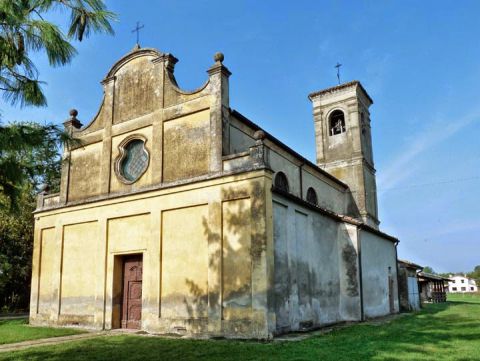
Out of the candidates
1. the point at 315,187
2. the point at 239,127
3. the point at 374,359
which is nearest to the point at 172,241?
the point at 239,127

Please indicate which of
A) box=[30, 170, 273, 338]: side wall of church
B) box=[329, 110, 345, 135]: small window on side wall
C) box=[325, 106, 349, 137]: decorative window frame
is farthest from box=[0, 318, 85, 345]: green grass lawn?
box=[329, 110, 345, 135]: small window on side wall

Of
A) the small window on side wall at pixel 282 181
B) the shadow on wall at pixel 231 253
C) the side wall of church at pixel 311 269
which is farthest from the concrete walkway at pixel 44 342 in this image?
the small window on side wall at pixel 282 181

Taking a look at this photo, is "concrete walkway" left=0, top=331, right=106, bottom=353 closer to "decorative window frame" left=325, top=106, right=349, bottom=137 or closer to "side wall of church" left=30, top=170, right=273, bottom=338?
"side wall of church" left=30, top=170, right=273, bottom=338

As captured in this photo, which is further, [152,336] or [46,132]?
[152,336]

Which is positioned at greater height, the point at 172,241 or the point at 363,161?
the point at 363,161

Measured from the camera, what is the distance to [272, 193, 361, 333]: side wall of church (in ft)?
43.4

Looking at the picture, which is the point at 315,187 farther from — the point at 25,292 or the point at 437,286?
the point at 437,286

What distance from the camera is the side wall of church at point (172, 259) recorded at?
12461 millimetres

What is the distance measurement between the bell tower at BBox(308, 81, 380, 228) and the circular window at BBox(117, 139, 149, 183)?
14407mm

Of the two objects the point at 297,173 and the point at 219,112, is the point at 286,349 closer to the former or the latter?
the point at 219,112

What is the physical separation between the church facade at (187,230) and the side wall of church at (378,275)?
13 cm

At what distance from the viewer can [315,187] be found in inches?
840

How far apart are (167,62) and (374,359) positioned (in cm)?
1221

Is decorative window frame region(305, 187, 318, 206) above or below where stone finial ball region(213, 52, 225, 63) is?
below
